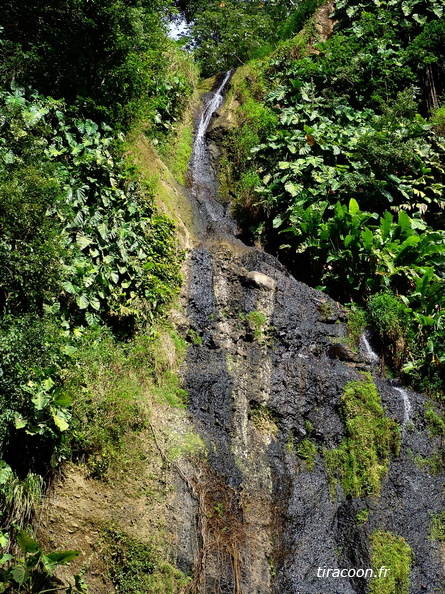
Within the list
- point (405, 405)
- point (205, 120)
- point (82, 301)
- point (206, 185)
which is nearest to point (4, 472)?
point (82, 301)

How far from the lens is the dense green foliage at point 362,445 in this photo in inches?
280

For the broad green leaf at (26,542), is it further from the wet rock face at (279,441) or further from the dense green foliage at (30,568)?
the wet rock face at (279,441)

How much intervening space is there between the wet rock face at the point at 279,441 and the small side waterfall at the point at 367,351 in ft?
0.71

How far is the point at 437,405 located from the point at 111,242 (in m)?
5.32

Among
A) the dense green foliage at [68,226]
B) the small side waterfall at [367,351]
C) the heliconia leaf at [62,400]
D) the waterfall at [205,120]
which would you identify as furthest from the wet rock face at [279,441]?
the waterfall at [205,120]

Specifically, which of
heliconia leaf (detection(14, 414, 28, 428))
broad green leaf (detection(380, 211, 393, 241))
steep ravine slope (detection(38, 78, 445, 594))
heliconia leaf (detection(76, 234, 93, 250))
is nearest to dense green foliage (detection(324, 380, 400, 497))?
steep ravine slope (detection(38, 78, 445, 594))

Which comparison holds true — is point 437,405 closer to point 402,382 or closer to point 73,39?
point 402,382

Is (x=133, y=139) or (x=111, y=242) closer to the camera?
(x=111, y=242)

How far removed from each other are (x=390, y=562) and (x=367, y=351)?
3526 mm

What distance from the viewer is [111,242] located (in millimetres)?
7984

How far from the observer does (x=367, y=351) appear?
904 cm

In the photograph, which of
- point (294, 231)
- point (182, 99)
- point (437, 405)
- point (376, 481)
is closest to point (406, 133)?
point (294, 231)

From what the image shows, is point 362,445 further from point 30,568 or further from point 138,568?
point 30,568

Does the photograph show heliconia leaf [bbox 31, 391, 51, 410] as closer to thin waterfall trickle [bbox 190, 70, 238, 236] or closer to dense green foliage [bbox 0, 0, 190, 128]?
dense green foliage [bbox 0, 0, 190, 128]
